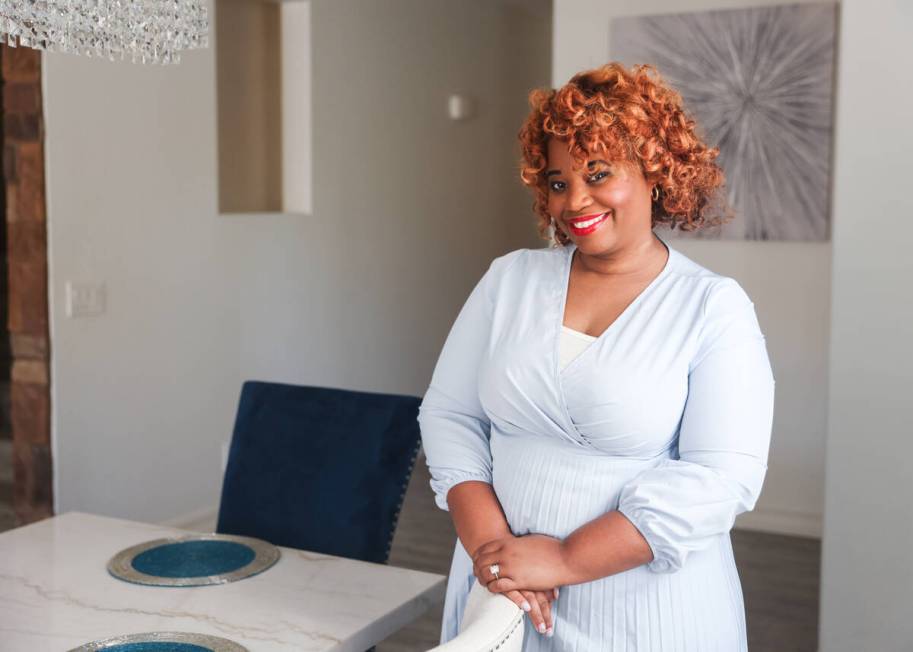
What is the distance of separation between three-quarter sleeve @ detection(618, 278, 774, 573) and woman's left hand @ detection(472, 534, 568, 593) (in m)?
0.11

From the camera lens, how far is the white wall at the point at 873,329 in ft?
8.57

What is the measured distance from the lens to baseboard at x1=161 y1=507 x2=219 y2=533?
4.21 m

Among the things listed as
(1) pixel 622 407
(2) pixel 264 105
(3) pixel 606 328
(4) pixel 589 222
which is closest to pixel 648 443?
(1) pixel 622 407

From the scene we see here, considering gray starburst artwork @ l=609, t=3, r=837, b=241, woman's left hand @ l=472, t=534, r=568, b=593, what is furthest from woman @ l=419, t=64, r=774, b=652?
gray starburst artwork @ l=609, t=3, r=837, b=241

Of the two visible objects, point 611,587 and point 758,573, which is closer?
point 611,587

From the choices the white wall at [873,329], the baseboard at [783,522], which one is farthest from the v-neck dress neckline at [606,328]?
the baseboard at [783,522]

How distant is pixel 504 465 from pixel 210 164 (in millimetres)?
3028

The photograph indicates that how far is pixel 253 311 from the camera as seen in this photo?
457 cm

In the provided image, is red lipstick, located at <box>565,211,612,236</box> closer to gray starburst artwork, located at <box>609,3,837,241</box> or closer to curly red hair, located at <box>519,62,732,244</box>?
curly red hair, located at <box>519,62,732,244</box>

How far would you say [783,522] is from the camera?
451cm

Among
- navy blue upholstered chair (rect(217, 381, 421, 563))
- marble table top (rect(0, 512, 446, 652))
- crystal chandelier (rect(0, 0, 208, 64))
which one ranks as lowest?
marble table top (rect(0, 512, 446, 652))

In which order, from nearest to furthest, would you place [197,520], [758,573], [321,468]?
[321,468] → [758,573] → [197,520]

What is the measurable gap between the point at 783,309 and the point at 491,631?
12.0ft

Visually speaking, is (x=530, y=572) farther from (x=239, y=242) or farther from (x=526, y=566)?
(x=239, y=242)
